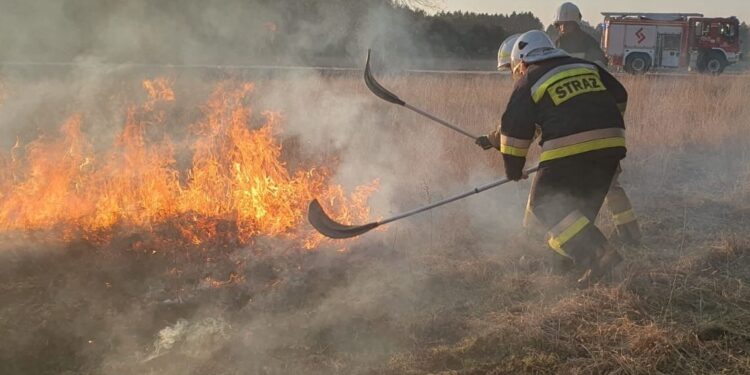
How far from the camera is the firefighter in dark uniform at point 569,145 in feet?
12.1

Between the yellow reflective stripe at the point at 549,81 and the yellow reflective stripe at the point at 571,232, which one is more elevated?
the yellow reflective stripe at the point at 549,81

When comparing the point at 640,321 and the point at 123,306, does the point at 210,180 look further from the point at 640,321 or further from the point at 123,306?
the point at 640,321

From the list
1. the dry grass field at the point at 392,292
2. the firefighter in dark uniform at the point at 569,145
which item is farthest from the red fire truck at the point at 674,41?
the firefighter in dark uniform at the point at 569,145

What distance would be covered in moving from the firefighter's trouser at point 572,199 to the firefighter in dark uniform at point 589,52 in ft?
2.61

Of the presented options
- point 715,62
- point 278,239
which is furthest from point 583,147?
point 715,62

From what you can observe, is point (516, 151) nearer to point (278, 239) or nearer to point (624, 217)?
point (624, 217)

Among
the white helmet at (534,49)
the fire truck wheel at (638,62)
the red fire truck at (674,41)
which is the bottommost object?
the white helmet at (534,49)

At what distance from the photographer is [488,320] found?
3.70 meters

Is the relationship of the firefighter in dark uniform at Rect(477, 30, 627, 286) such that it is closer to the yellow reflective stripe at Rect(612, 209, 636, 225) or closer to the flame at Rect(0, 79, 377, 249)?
the yellow reflective stripe at Rect(612, 209, 636, 225)

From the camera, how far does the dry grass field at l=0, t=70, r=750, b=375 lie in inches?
131

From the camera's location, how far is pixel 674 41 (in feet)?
80.1

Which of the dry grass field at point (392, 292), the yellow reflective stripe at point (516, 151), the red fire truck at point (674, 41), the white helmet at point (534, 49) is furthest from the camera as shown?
the red fire truck at point (674, 41)

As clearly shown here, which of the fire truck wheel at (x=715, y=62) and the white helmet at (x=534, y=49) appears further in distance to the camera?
the fire truck wheel at (x=715, y=62)

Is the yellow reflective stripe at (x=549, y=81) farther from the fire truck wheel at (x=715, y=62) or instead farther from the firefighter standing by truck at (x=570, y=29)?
the fire truck wheel at (x=715, y=62)
